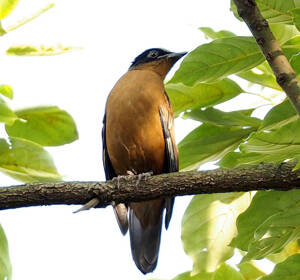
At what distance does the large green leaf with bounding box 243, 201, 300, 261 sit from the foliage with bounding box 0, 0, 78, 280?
4.19 feet

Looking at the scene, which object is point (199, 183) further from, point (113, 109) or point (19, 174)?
point (113, 109)

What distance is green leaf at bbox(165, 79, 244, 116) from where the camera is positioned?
3.91 m

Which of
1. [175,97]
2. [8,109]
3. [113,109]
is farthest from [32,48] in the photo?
[113,109]

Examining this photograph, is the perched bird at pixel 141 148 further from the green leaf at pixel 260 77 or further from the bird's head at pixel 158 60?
the green leaf at pixel 260 77

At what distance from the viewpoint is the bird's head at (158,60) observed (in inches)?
270

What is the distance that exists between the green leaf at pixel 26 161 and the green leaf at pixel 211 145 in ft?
2.72

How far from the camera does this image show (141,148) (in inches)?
224

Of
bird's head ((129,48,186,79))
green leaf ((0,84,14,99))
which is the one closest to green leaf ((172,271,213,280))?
green leaf ((0,84,14,99))

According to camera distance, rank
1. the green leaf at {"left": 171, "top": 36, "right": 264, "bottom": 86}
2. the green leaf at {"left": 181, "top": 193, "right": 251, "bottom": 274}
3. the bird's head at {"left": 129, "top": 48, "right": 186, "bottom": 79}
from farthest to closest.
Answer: the bird's head at {"left": 129, "top": 48, "right": 186, "bottom": 79}, the green leaf at {"left": 181, "top": 193, "right": 251, "bottom": 274}, the green leaf at {"left": 171, "top": 36, "right": 264, "bottom": 86}

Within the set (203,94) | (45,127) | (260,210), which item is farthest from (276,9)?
(45,127)

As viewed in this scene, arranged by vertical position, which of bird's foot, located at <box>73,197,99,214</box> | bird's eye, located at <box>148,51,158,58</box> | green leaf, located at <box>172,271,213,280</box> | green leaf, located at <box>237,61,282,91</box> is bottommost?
green leaf, located at <box>172,271,213,280</box>

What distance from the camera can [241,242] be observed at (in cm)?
339

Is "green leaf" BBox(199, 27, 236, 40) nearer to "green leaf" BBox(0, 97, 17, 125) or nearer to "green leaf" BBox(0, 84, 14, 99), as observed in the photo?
"green leaf" BBox(0, 84, 14, 99)

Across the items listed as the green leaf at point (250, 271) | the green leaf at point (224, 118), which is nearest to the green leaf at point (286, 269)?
the green leaf at point (250, 271)
